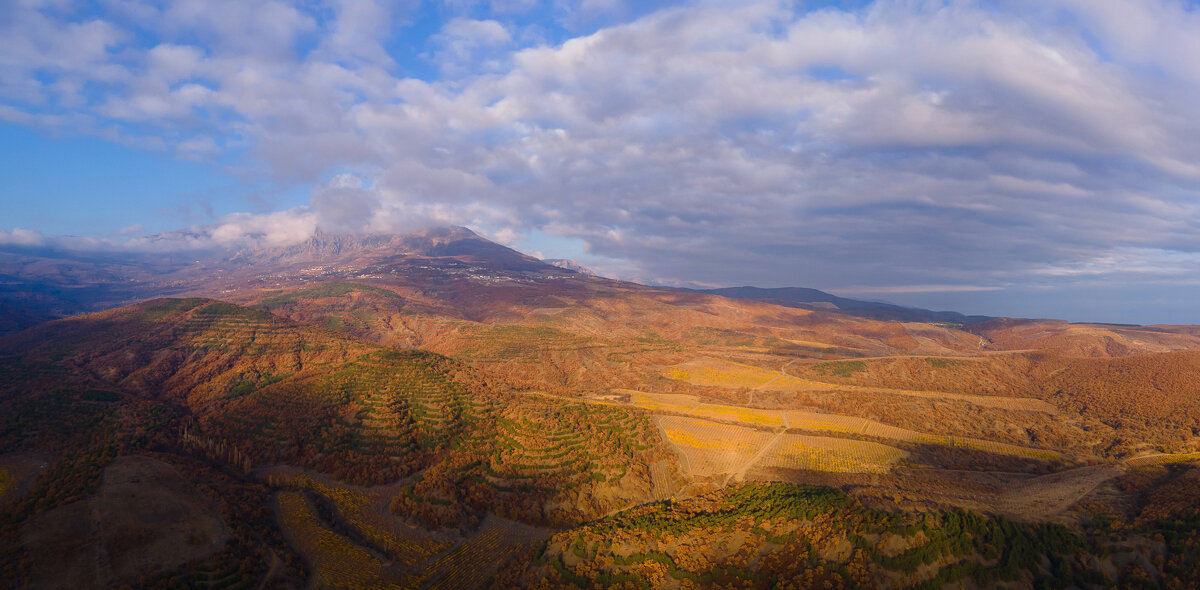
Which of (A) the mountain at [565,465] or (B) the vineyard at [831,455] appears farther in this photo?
(B) the vineyard at [831,455]

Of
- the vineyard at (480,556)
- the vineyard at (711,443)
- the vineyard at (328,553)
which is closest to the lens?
the vineyard at (328,553)

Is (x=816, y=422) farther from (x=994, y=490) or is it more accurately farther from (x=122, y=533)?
(x=122, y=533)

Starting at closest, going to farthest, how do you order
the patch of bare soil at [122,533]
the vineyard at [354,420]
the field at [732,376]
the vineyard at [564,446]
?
the patch of bare soil at [122,533], the vineyard at [564,446], the vineyard at [354,420], the field at [732,376]

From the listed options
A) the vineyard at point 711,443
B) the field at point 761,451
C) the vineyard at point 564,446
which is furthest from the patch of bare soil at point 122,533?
the field at point 761,451

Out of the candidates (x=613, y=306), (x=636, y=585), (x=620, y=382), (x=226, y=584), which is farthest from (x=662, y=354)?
(x=226, y=584)

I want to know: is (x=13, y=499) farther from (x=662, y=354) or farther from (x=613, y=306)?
(x=613, y=306)

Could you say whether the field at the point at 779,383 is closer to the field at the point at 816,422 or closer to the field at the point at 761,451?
the field at the point at 816,422

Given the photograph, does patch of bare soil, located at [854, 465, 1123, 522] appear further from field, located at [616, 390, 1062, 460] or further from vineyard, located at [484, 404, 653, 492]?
vineyard, located at [484, 404, 653, 492]

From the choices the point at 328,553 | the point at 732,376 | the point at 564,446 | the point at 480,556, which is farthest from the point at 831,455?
the point at 328,553

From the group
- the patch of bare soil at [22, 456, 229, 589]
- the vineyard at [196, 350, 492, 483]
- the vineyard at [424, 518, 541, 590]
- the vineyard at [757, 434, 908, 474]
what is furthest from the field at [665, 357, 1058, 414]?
the patch of bare soil at [22, 456, 229, 589]
